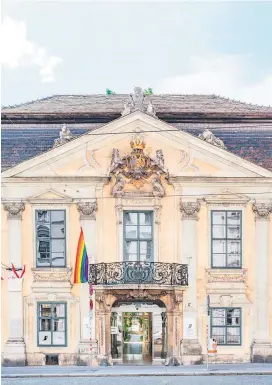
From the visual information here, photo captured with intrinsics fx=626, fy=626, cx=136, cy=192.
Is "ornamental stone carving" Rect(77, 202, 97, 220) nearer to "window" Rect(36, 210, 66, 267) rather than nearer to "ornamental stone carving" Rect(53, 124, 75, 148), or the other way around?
"window" Rect(36, 210, 66, 267)

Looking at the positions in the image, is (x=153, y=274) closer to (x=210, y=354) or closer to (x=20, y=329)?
(x=210, y=354)

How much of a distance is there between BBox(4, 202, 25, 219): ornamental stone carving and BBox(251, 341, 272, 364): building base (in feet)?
23.5

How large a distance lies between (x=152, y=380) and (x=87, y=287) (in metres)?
3.10

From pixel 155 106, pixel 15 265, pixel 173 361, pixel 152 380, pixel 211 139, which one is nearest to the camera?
pixel 152 380

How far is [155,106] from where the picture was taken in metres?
18.6

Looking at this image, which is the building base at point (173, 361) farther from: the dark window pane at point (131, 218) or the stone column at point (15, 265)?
the stone column at point (15, 265)

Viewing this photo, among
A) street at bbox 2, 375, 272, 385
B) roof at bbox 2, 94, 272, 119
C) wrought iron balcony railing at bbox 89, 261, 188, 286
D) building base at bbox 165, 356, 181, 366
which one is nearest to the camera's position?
street at bbox 2, 375, 272, 385

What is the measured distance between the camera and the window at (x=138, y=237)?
1680 centimetres

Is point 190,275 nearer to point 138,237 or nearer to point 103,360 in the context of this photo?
point 138,237

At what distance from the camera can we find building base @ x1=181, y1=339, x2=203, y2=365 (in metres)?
16.6

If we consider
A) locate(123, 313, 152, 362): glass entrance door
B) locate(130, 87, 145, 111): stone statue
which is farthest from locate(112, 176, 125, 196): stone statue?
locate(123, 313, 152, 362): glass entrance door

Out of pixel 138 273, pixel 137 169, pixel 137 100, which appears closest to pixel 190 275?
pixel 138 273

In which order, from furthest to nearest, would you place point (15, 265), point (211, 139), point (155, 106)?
1. point (155, 106)
2. point (211, 139)
3. point (15, 265)

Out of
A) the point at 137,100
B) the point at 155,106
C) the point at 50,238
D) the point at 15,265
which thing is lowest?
the point at 15,265
